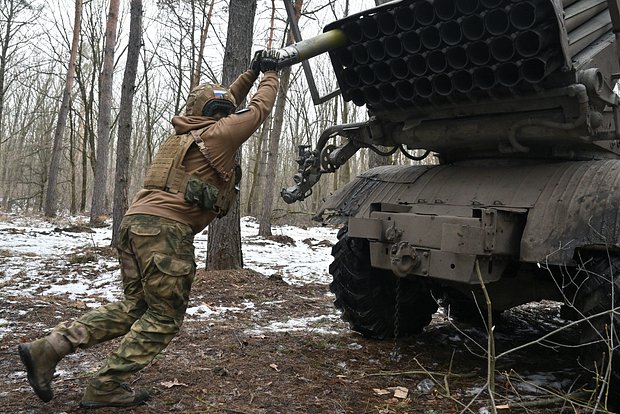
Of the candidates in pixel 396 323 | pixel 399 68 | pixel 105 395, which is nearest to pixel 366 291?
pixel 396 323

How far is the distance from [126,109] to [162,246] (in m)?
7.99

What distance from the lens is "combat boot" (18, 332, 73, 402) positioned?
3.00 meters

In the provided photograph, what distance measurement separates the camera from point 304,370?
158 inches

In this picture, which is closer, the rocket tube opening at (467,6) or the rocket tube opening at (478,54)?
the rocket tube opening at (467,6)

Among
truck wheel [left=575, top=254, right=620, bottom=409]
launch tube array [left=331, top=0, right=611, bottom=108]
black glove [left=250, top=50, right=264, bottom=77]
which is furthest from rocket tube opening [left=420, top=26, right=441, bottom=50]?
truck wheel [left=575, top=254, right=620, bottom=409]

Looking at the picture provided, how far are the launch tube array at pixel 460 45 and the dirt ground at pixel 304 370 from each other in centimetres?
174

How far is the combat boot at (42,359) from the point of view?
9.86ft

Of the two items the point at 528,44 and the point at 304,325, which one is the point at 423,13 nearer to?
the point at 528,44

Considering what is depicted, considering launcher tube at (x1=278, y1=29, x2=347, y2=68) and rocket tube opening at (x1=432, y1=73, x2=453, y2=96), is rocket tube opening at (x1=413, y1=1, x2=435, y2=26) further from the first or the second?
launcher tube at (x1=278, y1=29, x2=347, y2=68)

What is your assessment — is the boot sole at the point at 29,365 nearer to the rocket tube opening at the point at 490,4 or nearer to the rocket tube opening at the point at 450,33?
the rocket tube opening at the point at 450,33

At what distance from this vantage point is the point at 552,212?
3541 mm

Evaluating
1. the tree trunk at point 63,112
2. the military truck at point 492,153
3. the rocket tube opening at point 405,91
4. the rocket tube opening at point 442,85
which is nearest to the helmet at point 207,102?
the military truck at point 492,153

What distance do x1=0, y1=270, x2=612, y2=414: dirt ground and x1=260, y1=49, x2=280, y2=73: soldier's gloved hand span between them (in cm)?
204

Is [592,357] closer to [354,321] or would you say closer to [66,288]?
[354,321]
